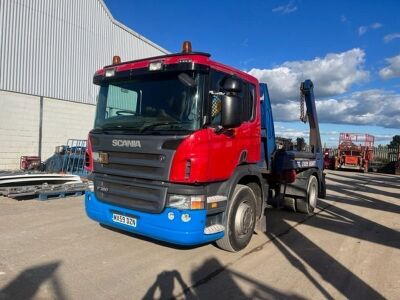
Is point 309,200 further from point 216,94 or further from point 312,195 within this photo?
point 216,94

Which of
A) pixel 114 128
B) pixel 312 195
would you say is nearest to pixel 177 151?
pixel 114 128

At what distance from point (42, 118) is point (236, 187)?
1258cm

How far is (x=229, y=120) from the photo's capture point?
17.4 ft

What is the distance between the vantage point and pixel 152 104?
5.67 metres

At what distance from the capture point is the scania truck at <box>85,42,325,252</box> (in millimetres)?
5156

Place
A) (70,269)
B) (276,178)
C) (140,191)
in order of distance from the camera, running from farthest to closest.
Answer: (276,178)
(140,191)
(70,269)

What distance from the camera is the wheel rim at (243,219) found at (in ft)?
19.8

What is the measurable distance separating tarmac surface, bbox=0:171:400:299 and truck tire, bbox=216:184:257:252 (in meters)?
0.19

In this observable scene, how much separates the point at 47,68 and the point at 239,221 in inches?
533

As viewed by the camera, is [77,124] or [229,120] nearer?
[229,120]

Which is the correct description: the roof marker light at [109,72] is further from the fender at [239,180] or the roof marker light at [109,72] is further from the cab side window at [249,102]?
the fender at [239,180]

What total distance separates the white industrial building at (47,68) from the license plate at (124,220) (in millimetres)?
11067

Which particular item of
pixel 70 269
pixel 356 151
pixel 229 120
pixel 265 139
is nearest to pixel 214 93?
pixel 229 120

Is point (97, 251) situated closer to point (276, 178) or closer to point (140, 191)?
point (140, 191)
